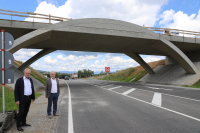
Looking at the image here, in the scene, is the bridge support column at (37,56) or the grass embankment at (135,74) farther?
the grass embankment at (135,74)

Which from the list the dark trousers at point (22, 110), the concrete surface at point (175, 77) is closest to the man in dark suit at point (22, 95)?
the dark trousers at point (22, 110)

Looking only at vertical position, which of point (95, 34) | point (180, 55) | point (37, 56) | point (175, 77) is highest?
point (95, 34)

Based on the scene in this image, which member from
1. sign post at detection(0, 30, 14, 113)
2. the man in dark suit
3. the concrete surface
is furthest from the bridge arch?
the man in dark suit

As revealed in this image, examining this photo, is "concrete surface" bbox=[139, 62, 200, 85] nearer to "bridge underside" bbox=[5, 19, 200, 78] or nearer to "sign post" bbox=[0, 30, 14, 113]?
"bridge underside" bbox=[5, 19, 200, 78]

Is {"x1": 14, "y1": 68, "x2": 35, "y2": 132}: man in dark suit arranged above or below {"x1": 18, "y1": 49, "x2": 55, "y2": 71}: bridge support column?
below

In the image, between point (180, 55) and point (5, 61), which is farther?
point (180, 55)

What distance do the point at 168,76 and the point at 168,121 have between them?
960 inches

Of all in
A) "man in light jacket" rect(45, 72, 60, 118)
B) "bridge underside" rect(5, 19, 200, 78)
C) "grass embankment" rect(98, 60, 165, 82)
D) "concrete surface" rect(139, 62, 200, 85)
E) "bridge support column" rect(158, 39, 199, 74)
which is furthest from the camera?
"grass embankment" rect(98, 60, 165, 82)

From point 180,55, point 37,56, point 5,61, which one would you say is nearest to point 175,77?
point 180,55

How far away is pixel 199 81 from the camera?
72.7 ft

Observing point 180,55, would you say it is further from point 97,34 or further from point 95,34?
point 95,34

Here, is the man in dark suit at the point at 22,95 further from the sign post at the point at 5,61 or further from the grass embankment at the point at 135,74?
the grass embankment at the point at 135,74

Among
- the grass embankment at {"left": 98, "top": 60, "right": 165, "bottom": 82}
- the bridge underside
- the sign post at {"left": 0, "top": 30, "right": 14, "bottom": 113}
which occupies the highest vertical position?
the bridge underside

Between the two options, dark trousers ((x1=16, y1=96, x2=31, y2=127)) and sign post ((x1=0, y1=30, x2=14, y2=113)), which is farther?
sign post ((x1=0, y1=30, x2=14, y2=113))
